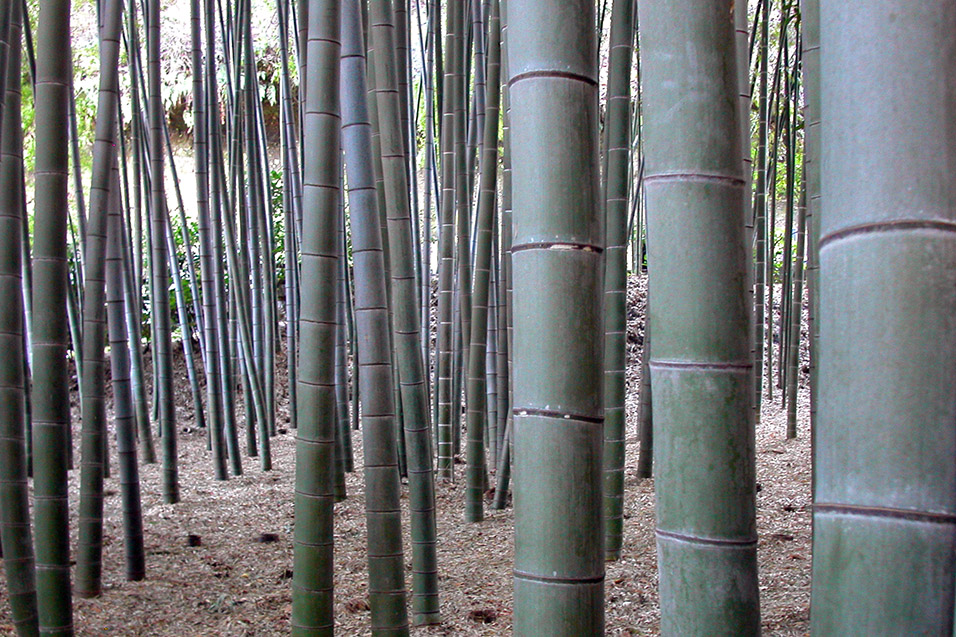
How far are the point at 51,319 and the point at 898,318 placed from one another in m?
1.80

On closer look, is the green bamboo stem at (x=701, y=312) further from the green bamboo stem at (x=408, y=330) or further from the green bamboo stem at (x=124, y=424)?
the green bamboo stem at (x=124, y=424)

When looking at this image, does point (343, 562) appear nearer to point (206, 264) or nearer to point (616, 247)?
point (616, 247)

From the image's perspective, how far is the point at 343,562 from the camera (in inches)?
117

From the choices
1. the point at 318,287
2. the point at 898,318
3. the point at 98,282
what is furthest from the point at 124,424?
the point at 898,318

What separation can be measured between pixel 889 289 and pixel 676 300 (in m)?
0.25

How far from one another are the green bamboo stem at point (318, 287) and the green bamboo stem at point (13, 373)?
737mm

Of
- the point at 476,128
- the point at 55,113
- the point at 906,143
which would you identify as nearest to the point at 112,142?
the point at 55,113

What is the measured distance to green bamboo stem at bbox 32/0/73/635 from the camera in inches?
74.0

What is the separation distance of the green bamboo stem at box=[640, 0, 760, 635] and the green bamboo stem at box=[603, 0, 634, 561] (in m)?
1.49

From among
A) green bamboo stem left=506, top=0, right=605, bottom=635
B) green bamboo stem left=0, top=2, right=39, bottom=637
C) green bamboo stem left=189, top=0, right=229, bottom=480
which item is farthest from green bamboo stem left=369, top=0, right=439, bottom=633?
green bamboo stem left=189, top=0, right=229, bottom=480

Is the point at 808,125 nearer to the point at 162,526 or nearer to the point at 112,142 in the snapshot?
the point at 112,142

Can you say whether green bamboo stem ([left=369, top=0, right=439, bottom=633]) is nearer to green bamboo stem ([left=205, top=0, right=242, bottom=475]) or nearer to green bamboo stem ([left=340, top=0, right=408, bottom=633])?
green bamboo stem ([left=340, top=0, right=408, bottom=633])

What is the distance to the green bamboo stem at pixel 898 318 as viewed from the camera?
1.90 ft

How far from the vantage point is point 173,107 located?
10.1 meters
